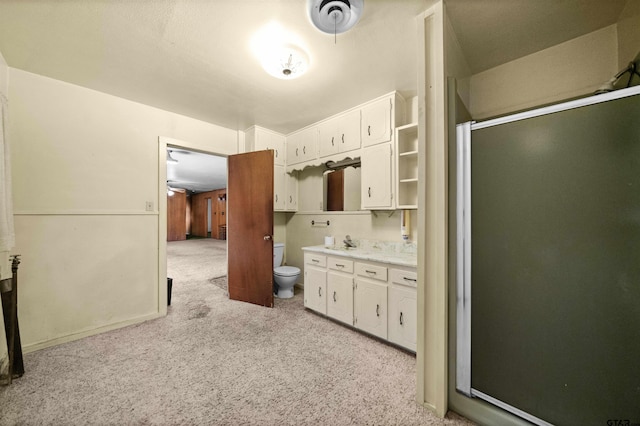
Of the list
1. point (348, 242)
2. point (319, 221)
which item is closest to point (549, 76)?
point (348, 242)

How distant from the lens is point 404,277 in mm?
1978

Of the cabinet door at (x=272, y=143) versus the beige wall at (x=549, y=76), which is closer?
the beige wall at (x=549, y=76)

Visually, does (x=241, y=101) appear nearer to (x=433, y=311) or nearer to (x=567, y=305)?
(x=433, y=311)

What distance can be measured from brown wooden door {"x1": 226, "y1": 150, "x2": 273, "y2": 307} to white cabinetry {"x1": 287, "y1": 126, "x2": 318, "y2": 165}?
558mm

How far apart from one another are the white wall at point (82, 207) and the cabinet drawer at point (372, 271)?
91.7 inches

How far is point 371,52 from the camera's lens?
5.94 feet

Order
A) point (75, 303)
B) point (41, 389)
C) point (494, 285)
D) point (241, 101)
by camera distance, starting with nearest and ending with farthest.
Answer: point (494, 285)
point (41, 389)
point (75, 303)
point (241, 101)

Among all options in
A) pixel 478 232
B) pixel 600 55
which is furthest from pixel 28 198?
pixel 600 55

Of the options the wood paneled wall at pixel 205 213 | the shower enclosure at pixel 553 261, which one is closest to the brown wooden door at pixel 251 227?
the shower enclosure at pixel 553 261

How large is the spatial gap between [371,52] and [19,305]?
11.9 ft

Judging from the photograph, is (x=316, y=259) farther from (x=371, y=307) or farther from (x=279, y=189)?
(x=279, y=189)

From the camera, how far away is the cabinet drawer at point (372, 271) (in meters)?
2.12

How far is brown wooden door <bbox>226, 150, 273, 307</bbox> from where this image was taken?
9.92 feet

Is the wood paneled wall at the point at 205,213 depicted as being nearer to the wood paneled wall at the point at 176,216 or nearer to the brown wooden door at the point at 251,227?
the wood paneled wall at the point at 176,216
